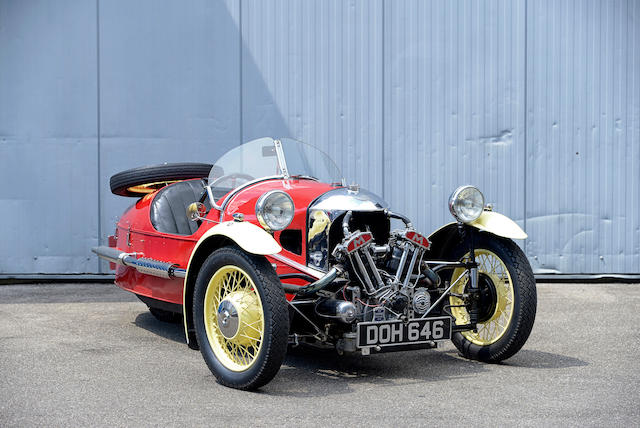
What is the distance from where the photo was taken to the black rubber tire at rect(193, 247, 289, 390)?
4414 millimetres

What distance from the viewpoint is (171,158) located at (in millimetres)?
9641

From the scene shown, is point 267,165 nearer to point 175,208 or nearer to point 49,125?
point 175,208

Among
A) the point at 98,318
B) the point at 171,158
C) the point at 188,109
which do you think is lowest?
the point at 98,318

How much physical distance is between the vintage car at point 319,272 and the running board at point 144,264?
0.02m

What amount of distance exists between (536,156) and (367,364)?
5.27 m

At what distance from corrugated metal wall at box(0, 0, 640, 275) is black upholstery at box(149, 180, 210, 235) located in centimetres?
292

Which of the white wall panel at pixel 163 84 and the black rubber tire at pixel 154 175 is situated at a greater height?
the white wall panel at pixel 163 84

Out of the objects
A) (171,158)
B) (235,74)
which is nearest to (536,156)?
(235,74)

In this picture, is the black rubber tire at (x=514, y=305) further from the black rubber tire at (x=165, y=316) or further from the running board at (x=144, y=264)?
the black rubber tire at (x=165, y=316)

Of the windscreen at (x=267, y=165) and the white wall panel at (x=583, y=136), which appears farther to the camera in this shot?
the white wall panel at (x=583, y=136)

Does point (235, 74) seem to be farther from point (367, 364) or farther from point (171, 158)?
point (367, 364)

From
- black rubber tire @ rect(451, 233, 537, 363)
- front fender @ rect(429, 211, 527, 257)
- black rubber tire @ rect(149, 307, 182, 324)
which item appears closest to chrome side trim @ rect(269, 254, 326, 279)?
front fender @ rect(429, 211, 527, 257)

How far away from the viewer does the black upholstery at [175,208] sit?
6.50 meters

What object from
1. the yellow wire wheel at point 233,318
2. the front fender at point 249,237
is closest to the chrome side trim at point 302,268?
the yellow wire wheel at point 233,318
